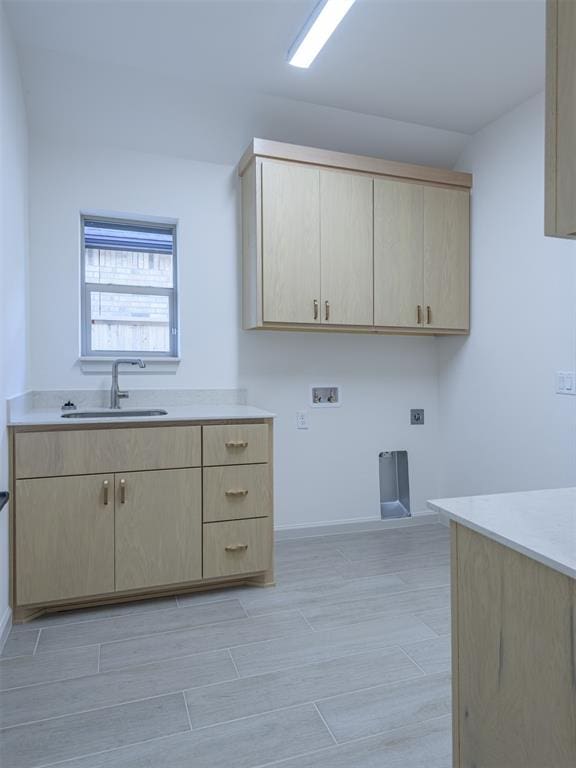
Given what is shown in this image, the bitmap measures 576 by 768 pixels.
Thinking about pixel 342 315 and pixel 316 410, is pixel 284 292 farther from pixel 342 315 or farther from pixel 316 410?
pixel 316 410

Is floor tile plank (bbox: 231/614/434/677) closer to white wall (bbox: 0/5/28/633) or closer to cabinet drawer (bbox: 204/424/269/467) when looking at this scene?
cabinet drawer (bbox: 204/424/269/467)

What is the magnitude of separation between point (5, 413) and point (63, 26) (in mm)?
1873

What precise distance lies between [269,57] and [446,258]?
5.40 feet

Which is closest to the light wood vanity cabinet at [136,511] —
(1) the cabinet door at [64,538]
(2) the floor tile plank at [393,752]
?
(1) the cabinet door at [64,538]

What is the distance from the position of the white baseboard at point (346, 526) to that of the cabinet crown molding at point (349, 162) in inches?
93.5

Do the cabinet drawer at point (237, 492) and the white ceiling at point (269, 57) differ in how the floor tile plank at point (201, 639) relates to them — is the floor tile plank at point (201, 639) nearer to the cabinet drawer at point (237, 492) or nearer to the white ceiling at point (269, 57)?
the cabinet drawer at point (237, 492)

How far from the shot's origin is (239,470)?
2.56 metres

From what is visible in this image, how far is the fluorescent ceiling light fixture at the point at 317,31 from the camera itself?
2114 millimetres

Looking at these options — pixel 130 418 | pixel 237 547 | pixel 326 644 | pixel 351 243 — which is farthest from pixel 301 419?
pixel 326 644

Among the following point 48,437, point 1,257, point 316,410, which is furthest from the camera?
point 316,410

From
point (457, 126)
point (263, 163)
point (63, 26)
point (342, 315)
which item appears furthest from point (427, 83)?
point (63, 26)

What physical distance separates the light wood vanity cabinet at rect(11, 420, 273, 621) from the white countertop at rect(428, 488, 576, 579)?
1.50 metres

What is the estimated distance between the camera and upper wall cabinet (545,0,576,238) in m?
0.91

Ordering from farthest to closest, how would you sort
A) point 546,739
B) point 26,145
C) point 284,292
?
1. point 284,292
2. point 26,145
3. point 546,739
